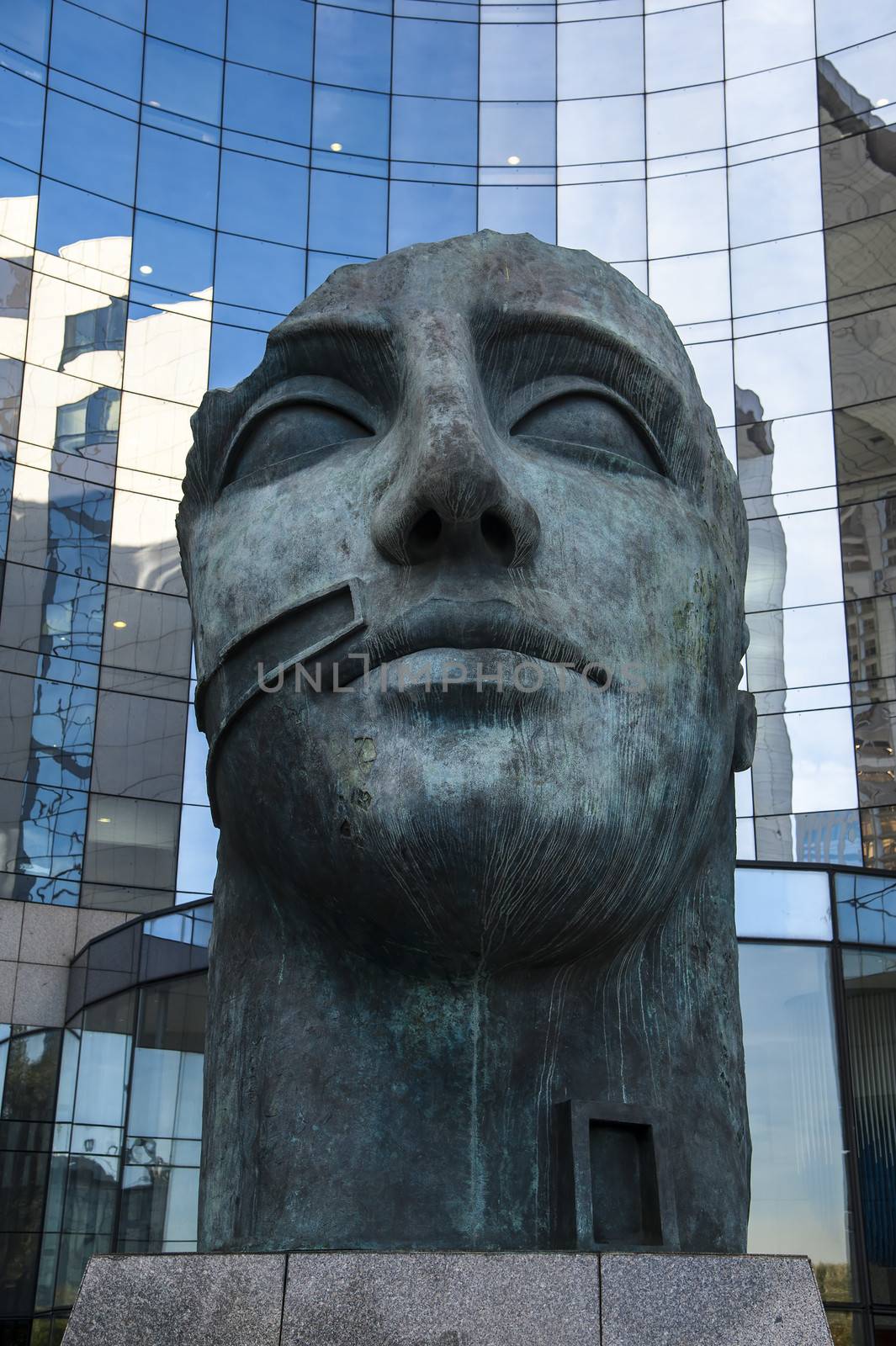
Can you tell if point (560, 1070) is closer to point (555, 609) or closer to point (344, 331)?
point (555, 609)

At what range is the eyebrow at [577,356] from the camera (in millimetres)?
3014

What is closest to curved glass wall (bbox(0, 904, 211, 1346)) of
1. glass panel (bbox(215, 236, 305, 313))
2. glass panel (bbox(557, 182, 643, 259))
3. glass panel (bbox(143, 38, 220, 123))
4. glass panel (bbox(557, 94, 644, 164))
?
glass panel (bbox(215, 236, 305, 313))

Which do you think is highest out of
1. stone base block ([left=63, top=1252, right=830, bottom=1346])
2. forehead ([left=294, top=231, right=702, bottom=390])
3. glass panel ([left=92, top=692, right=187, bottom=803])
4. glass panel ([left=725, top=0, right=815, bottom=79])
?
glass panel ([left=725, top=0, right=815, bottom=79])

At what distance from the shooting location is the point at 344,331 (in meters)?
3.06

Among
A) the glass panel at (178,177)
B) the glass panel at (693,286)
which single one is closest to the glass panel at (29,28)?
the glass panel at (178,177)

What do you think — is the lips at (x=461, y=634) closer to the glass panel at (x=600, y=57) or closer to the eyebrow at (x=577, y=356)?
the eyebrow at (x=577, y=356)

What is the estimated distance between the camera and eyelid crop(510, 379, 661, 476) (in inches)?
119

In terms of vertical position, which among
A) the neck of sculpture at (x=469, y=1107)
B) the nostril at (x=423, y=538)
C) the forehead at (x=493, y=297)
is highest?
the forehead at (x=493, y=297)

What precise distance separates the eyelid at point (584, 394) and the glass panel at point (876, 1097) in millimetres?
10509

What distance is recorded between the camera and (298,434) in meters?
3.14

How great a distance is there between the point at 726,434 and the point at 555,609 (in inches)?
851

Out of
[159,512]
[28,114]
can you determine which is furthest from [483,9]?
[159,512]

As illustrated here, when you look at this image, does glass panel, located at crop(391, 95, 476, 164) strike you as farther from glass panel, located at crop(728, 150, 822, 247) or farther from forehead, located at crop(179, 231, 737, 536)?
forehead, located at crop(179, 231, 737, 536)

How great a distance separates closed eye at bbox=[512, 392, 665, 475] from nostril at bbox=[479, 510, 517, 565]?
35 cm
